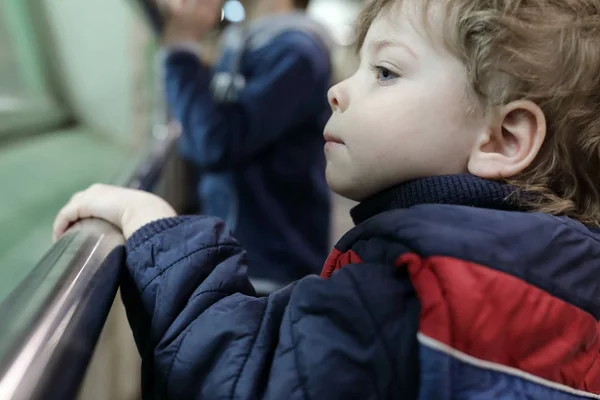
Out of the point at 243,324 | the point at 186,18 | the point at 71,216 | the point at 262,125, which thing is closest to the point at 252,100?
the point at 262,125

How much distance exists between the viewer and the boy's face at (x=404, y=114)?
22.1 inches

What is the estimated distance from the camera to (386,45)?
0.59 meters

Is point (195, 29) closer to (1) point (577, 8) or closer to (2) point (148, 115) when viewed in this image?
(2) point (148, 115)

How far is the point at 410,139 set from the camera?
1.88 feet

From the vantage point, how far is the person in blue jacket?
1137 millimetres

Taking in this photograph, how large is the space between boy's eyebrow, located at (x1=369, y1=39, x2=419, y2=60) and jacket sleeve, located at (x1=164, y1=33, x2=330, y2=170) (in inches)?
20.9

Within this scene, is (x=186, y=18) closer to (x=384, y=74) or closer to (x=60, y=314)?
(x=384, y=74)

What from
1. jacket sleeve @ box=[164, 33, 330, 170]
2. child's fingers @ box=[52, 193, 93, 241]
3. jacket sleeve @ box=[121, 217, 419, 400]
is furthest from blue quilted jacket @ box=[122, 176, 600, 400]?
jacket sleeve @ box=[164, 33, 330, 170]

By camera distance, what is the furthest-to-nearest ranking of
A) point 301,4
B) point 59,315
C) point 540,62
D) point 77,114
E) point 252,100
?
point 77,114, point 301,4, point 252,100, point 540,62, point 59,315

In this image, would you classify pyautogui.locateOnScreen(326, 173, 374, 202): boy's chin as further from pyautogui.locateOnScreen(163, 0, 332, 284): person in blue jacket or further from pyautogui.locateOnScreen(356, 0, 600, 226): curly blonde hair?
pyautogui.locateOnScreen(163, 0, 332, 284): person in blue jacket

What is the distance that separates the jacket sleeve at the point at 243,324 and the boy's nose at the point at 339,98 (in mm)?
186

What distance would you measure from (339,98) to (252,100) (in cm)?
55

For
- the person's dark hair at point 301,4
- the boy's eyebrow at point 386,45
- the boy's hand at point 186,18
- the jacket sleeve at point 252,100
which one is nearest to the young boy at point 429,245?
the boy's eyebrow at point 386,45

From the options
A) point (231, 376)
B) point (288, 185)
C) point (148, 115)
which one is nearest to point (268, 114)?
point (288, 185)
